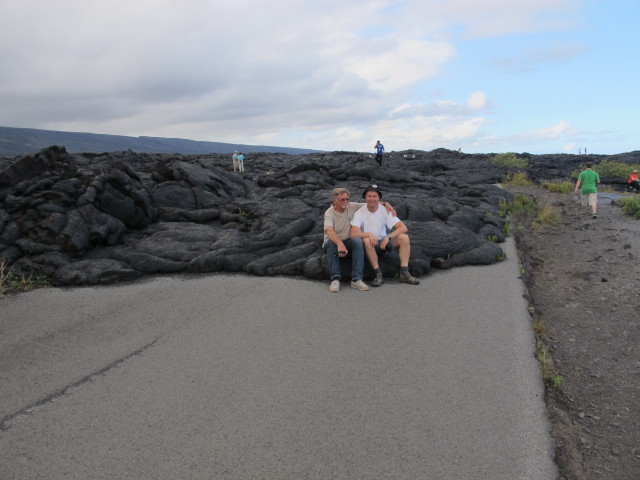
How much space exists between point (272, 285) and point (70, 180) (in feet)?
20.1

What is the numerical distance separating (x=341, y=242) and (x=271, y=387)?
363cm

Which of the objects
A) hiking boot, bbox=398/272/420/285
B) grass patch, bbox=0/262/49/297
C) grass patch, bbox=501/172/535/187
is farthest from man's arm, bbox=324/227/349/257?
grass patch, bbox=501/172/535/187

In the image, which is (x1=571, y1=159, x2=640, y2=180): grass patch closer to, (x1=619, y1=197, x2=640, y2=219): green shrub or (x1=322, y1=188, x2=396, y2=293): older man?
(x1=619, y1=197, x2=640, y2=219): green shrub

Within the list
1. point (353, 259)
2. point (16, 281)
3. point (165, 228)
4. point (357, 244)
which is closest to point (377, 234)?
point (357, 244)

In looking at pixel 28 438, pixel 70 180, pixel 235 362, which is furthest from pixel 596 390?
pixel 70 180

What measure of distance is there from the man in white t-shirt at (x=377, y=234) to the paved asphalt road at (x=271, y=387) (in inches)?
27.2

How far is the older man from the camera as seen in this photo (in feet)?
25.6

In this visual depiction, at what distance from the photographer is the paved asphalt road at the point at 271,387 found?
11.6ft

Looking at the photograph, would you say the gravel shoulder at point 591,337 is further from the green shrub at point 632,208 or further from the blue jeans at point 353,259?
the blue jeans at point 353,259

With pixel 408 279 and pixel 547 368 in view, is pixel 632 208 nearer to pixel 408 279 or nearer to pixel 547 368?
pixel 408 279

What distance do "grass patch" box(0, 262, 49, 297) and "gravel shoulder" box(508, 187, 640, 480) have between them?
802cm

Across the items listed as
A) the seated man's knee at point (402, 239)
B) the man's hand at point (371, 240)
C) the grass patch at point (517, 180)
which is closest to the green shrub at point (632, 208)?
the grass patch at point (517, 180)

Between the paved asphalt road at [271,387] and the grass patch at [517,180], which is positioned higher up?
the grass patch at [517,180]

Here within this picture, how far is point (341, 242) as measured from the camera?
25.7 ft
